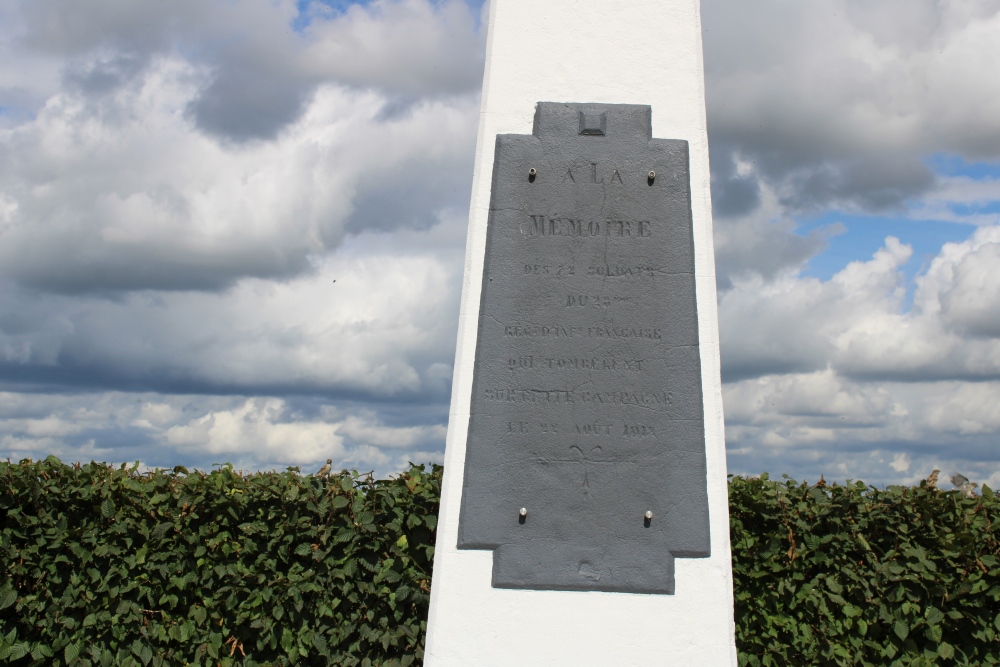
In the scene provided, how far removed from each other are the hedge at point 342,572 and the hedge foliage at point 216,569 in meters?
0.01

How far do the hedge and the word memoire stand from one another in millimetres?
1659

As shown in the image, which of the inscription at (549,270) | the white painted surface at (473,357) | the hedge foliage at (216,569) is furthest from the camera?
the hedge foliage at (216,569)

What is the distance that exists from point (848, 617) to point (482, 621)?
225cm

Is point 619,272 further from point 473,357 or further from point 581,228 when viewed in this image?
point 473,357

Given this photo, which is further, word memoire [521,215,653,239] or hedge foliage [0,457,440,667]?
hedge foliage [0,457,440,667]

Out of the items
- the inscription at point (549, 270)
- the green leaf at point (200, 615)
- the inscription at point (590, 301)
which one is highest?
the inscription at point (549, 270)

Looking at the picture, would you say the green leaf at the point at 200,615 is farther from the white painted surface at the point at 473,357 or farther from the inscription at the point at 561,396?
the inscription at the point at 561,396

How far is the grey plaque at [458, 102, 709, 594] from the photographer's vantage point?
14.0ft

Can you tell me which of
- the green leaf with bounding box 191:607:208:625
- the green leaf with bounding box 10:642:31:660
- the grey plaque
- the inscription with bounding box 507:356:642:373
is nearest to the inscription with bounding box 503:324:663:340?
the grey plaque

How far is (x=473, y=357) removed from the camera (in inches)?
175

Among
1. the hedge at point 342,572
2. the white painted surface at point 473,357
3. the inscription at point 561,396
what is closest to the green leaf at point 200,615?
the hedge at point 342,572

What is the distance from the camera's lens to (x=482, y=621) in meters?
4.25

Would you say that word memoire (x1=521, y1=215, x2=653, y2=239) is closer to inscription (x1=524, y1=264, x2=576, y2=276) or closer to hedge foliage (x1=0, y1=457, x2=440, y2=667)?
inscription (x1=524, y1=264, x2=576, y2=276)

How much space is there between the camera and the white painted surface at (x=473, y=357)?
4246 mm
